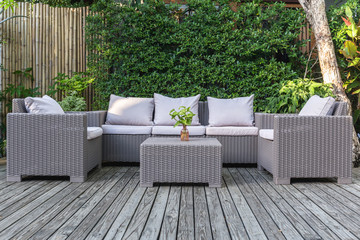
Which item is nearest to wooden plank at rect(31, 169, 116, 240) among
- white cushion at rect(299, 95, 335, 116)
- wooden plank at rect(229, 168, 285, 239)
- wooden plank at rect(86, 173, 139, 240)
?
wooden plank at rect(86, 173, 139, 240)

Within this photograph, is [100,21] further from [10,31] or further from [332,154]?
[332,154]

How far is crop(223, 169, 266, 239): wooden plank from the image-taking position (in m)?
1.82

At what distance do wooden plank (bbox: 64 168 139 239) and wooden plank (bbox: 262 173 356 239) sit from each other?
146 cm

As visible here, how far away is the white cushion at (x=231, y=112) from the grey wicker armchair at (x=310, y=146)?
1.11 metres

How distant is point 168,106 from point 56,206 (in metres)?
2.31

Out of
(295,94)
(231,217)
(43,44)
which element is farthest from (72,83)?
(231,217)

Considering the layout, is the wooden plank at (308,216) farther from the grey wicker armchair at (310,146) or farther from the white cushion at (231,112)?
the white cushion at (231,112)

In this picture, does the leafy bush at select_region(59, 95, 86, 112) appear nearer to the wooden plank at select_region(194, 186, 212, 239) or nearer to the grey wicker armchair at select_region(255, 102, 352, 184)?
the wooden plank at select_region(194, 186, 212, 239)

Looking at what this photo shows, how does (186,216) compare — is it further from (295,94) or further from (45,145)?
(295,94)

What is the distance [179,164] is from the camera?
293 centimetres

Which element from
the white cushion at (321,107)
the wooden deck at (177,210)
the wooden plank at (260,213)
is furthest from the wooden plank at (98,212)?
the white cushion at (321,107)

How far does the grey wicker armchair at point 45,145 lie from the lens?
309cm

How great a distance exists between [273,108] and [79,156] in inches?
107

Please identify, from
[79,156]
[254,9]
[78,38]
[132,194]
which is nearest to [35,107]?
[79,156]
